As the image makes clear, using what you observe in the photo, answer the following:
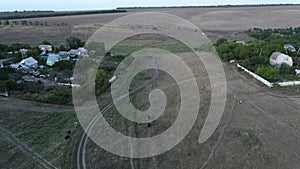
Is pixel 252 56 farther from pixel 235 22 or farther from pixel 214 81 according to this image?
pixel 235 22

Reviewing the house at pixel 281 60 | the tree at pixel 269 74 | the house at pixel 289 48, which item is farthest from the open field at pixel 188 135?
the house at pixel 289 48

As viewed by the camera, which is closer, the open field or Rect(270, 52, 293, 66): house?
the open field

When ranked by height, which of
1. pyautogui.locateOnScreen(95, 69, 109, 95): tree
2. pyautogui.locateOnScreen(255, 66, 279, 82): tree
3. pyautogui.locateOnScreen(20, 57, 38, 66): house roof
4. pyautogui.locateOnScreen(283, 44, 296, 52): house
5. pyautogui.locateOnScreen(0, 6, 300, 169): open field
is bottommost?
pyautogui.locateOnScreen(0, 6, 300, 169): open field

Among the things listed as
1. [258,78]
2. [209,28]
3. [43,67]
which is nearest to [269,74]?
[258,78]

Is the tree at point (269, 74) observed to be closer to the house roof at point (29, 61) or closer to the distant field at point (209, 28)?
the house roof at point (29, 61)

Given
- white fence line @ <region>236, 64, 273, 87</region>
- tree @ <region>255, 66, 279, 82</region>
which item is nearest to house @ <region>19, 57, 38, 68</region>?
white fence line @ <region>236, 64, 273, 87</region>

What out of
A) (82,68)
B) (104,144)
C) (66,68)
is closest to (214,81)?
(104,144)

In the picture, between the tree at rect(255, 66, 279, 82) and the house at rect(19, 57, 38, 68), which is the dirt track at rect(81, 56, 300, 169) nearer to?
the tree at rect(255, 66, 279, 82)

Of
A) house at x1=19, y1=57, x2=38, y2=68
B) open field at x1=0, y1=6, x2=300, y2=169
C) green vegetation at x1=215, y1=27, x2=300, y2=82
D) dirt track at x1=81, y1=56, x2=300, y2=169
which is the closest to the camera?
dirt track at x1=81, y1=56, x2=300, y2=169
